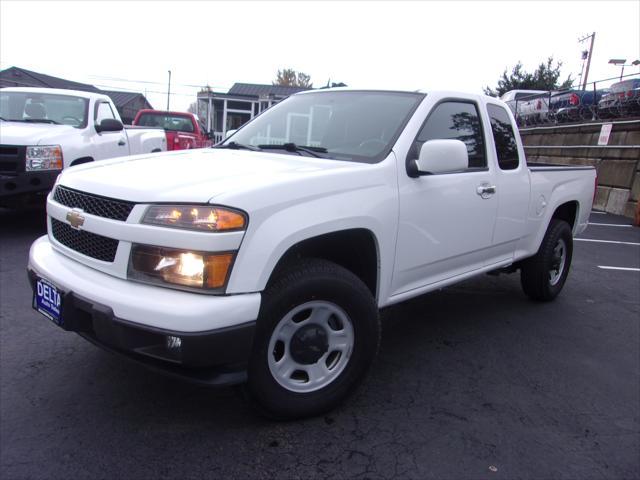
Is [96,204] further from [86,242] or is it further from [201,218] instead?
[201,218]

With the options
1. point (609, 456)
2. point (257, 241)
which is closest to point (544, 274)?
point (609, 456)

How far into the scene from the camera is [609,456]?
2477 mm

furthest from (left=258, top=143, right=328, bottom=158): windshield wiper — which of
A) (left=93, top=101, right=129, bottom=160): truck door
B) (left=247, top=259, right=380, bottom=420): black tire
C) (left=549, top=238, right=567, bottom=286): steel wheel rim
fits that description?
(left=93, top=101, right=129, bottom=160): truck door

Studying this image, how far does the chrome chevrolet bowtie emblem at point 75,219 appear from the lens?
2.40m

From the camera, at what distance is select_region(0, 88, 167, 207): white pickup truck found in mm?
5609

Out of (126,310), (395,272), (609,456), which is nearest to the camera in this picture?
(126,310)

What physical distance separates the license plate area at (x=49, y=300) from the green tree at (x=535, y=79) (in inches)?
1363

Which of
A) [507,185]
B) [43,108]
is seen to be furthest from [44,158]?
[507,185]

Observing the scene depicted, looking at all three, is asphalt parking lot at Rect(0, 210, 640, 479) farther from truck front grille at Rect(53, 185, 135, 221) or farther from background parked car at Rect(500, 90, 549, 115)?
background parked car at Rect(500, 90, 549, 115)

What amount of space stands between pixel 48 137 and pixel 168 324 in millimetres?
4966

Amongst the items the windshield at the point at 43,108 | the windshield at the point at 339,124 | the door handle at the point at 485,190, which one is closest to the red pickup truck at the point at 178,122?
the windshield at the point at 43,108

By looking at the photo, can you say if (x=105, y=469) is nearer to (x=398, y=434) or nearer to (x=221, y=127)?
(x=398, y=434)

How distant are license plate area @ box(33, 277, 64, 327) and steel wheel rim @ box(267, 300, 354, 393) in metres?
1.00

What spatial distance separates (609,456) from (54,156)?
6.08m
